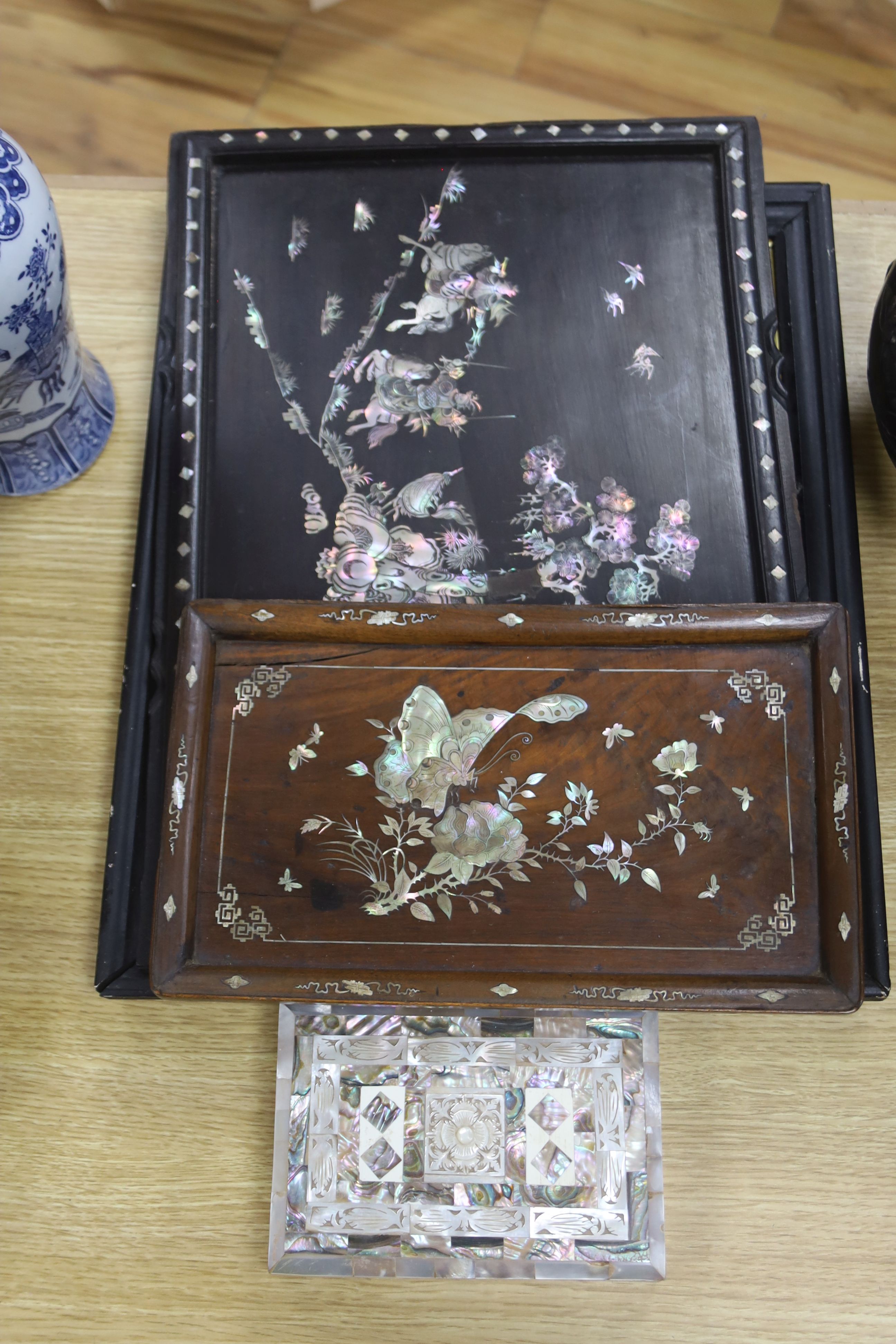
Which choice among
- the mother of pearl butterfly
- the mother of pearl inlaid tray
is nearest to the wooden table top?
the mother of pearl inlaid tray

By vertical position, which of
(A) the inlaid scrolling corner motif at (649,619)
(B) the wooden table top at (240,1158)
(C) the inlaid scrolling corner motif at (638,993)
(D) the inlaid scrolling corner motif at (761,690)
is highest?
(A) the inlaid scrolling corner motif at (649,619)

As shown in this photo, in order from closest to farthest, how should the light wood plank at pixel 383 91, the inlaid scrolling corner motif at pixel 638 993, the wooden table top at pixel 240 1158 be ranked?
1. the inlaid scrolling corner motif at pixel 638 993
2. the wooden table top at pixel 240 1158
3. the light wood plank at pixel 383 91

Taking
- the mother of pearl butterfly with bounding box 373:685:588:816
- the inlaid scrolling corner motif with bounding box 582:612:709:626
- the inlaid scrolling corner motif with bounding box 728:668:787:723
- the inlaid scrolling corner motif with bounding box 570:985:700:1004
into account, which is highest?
the inlaid scrolling corner motif with bounding box 582:612:709:626

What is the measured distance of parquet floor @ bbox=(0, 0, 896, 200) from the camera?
118 cm

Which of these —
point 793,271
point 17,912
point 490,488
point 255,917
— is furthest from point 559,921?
point 793,271

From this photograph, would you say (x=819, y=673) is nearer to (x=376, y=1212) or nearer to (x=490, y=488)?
(x=490, y=488)

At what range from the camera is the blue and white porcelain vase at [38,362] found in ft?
2.26

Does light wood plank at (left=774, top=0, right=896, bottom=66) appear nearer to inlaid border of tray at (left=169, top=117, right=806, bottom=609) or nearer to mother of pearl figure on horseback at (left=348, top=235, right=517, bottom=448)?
inlaid border of tray at (left=169, top=117, right=806, bottom=609)

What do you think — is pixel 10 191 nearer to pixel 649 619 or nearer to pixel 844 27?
pixel 649 619

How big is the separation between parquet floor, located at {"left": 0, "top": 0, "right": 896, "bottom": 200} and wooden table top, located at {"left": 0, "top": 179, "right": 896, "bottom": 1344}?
0.69 meters

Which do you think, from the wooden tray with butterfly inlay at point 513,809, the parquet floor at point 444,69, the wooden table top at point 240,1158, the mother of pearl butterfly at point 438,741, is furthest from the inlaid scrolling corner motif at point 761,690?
the parquet floor at point 444,69

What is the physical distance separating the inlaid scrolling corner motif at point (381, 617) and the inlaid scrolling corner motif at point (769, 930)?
300mm

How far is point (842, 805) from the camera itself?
689 mm

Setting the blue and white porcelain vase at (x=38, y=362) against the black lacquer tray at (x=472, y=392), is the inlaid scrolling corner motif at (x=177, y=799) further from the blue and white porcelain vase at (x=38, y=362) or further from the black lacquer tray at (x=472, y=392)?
the blue and white porcelain vase at (x=38, y=362)
